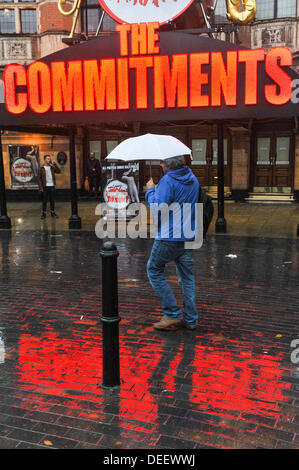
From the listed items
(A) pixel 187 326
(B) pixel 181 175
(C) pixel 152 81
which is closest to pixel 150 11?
(C) pixel 152 81

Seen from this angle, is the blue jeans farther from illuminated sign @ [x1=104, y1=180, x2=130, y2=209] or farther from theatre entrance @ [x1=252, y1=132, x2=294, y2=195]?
theatre entrance @ [x1=252, y1=132, x2=294, y2=195]

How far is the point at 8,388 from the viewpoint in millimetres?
3902

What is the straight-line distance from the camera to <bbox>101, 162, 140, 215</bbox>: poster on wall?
12.6 meters

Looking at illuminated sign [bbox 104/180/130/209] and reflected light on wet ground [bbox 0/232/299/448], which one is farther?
illuminated sign [bbox 104/180/130/209]

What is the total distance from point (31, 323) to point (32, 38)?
1509 centimetres

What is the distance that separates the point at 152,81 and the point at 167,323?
21.8 ft

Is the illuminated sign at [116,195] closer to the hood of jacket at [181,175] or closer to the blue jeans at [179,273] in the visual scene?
the blue jeans at [179,273]

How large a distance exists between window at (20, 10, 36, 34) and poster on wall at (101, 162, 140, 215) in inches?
333

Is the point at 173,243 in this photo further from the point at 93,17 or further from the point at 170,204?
the point at 93,17

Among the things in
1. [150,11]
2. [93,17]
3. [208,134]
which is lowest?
[208,134]

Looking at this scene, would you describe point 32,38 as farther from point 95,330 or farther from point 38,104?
point 95,330

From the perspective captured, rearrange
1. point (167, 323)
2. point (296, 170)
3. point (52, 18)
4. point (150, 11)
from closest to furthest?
point (167, 323) → point (150, 11) → point (296, 170) → point (52, 18)

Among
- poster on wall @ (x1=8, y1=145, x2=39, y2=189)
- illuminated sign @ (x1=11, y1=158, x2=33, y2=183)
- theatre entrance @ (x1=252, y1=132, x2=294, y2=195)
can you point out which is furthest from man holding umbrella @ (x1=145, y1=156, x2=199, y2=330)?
illuminated sign @ (x1=11, y1=158, x2=33, y2=183)

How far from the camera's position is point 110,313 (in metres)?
3.76
